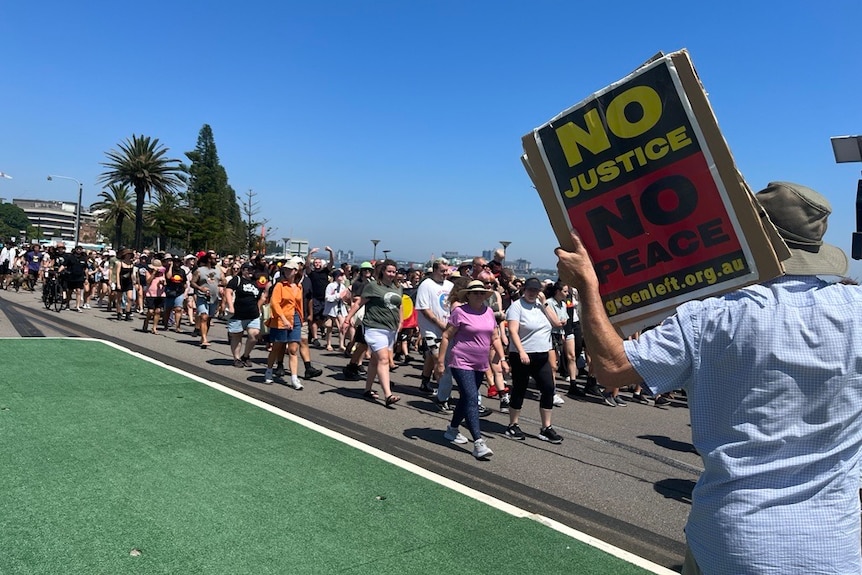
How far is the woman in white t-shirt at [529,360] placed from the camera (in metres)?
6.69

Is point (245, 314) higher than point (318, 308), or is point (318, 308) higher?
point (318, 308)

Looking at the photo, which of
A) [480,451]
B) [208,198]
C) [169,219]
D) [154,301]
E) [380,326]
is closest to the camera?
[480,451]

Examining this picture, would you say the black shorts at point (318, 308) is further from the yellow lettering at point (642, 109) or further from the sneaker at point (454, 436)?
the yellow lettering at point (642, 109)

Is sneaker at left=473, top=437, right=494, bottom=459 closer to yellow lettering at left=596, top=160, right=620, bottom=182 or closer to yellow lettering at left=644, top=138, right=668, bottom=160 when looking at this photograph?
yellow lettering at left=596, top=160, right=620, bottom=182

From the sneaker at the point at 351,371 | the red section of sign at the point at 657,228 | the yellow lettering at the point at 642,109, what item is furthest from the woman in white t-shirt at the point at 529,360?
the yellow lettering at the point at 642,109

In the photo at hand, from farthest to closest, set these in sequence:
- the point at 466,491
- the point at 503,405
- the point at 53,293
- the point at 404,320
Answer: the point at 53,293, the point at 404,320, the point at 503,405, the point at 466,491

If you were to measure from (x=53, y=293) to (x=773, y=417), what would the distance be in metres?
18.6

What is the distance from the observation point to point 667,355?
1758mm

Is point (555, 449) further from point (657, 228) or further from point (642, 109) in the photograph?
point (642, 109)

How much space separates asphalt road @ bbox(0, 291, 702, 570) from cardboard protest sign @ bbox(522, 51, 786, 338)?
2.51 meters

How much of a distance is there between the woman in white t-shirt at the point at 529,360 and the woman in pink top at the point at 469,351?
1.66 feet

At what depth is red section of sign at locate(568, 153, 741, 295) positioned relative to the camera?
1.96 m

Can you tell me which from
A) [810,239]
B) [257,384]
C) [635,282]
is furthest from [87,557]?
[257,384]

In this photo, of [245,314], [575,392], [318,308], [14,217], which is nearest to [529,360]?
[575,392]
